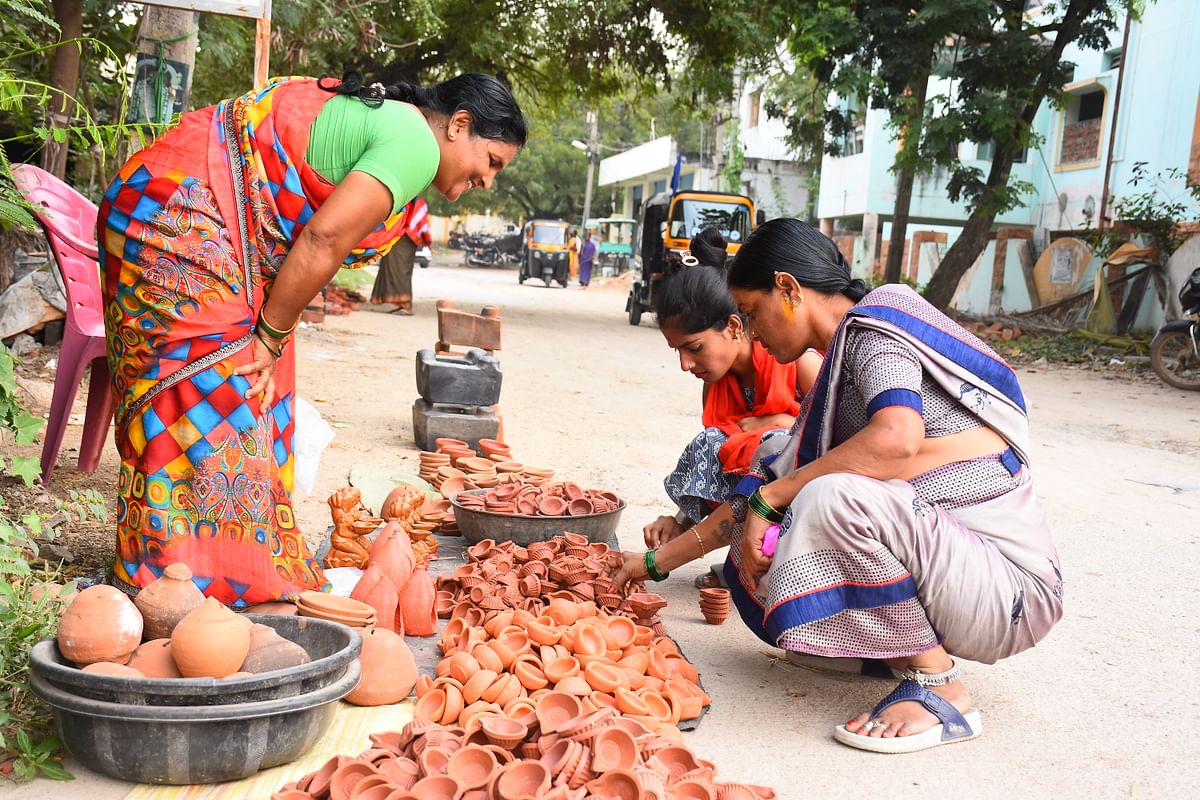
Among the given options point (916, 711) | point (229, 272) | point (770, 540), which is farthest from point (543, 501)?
point (916, 711)

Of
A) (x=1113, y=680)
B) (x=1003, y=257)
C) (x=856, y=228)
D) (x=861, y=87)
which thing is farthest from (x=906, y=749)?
(x=856, y=228)

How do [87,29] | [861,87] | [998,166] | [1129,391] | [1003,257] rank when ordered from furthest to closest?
1. [1003,257]
2. [998,166]
3. [861,87]
4. [1129,391]
5. [87,29]

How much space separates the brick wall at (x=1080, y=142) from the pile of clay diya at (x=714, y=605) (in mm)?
18057

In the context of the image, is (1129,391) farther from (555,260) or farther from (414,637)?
(555,260)

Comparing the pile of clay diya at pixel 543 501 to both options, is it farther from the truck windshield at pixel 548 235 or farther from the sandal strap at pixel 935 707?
the truck windshield at pixel 548 235

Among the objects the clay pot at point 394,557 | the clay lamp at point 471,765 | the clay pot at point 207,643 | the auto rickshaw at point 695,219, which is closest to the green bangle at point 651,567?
the clay pot at point 394,557

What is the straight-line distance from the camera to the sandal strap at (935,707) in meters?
2.52

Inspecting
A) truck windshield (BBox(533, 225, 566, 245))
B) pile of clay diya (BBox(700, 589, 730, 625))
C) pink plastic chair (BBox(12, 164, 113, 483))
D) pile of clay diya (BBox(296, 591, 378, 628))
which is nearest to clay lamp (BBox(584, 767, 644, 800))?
pile of clay diya (BBox(296, 591, 378, 628))

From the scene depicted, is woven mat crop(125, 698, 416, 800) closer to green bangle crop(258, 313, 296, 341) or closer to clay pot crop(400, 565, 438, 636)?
clay pot crop(400, 565, 438, 636)

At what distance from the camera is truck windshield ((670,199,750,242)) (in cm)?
1461

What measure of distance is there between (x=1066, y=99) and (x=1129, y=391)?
190 inches

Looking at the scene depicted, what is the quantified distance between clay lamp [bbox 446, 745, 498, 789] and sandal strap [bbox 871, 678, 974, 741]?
1037 millimetres

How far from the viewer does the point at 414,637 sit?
2881 millimetres

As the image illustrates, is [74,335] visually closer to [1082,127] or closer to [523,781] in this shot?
[523,781]
